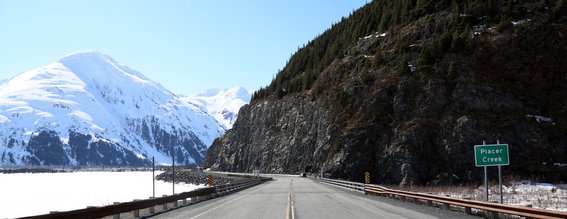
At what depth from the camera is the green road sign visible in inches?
838

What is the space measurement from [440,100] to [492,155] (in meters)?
43.2

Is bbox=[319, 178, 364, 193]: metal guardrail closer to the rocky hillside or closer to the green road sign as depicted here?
the rocky hillside

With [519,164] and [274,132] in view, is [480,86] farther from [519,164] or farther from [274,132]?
[274,132]

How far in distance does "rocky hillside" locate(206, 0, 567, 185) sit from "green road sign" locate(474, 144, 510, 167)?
32.1 metres

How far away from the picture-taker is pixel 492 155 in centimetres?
2166

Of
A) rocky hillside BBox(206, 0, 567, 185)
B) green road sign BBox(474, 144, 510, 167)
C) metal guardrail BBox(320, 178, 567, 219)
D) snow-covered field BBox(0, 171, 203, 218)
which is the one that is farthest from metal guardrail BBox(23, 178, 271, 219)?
rocky hillside BBox(206, 0, 567, 185)

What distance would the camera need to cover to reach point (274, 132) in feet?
329

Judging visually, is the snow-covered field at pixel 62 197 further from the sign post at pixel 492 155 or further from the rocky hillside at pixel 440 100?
the rocky hillside at pixel 440 100

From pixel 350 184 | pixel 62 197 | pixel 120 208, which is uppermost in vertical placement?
pixel 120 208

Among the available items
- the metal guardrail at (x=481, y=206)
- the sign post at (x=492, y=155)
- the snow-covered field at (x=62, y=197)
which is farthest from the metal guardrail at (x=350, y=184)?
the sign post at (x=492, y=155)

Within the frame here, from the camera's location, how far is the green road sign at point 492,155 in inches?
838

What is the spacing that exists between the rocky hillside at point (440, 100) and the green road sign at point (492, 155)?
3211 cm

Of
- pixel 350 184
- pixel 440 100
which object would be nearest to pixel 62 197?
pixel 350 184

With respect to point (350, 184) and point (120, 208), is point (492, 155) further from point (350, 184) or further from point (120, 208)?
point (350, 184)
